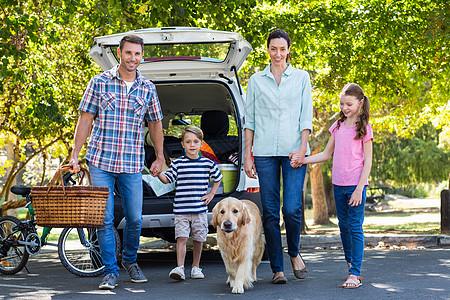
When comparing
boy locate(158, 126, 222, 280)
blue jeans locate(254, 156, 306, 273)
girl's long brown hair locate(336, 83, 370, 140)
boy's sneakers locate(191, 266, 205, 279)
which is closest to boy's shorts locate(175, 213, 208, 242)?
boy locate(158, 126, 222, 280)

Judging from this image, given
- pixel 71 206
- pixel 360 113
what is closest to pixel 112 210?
pixel 71 206

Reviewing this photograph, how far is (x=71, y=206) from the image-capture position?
5316 millimetres

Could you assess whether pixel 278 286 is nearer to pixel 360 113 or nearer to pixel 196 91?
pixel 360 113

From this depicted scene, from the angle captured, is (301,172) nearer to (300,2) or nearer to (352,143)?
(352,143)

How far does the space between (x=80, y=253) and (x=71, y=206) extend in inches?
69.3

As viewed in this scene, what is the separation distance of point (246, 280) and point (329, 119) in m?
13.2

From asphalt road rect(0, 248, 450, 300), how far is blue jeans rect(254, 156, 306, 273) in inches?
14.1

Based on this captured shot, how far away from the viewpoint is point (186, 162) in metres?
6.53

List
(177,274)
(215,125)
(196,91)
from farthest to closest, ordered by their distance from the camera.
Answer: (196,91), (215,125), (177,274)

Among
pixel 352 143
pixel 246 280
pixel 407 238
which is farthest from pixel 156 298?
pixel 407 238

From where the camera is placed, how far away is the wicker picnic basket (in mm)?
5301

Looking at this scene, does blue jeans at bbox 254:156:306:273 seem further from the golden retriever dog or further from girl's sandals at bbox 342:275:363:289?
girl's sandals at bbox 342:275:363:289

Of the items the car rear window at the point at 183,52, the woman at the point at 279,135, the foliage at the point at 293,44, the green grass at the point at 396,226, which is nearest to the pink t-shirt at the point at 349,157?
the woman at the point at 279,135

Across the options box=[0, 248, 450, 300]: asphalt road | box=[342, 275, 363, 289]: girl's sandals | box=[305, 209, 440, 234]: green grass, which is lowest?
box=[305, 209, 440, 234]: green grass
